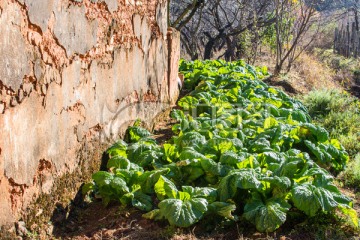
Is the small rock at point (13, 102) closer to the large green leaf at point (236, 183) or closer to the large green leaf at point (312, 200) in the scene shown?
the large green leaf at point (236, 183)

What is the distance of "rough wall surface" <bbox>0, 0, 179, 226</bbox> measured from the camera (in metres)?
2.75

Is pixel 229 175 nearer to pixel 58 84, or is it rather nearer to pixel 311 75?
pixel 58 84

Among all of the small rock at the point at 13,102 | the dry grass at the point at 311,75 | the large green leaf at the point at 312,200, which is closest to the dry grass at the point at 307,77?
the dry grass at the point at 311,75

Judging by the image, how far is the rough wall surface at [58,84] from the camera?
275 cm

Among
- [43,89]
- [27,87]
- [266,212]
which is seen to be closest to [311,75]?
[266,212]

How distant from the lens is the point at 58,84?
10.9 feet

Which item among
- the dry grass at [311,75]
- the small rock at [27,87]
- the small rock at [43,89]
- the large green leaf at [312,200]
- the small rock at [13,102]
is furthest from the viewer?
the dry grass at [311,75]

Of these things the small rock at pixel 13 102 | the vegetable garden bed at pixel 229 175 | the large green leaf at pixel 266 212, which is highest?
the small rock at pixel 13 102

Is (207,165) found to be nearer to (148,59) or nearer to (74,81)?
(74,81)

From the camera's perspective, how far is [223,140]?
4.11 meters

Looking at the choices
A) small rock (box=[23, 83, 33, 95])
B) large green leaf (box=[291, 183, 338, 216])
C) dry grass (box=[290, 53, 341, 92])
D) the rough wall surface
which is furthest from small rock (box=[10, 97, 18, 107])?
dry grass (box=[290, 53, 341, 92])

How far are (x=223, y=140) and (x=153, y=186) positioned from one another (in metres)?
0.77

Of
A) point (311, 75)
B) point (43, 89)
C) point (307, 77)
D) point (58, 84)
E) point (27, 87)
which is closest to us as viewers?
point (27, 87)

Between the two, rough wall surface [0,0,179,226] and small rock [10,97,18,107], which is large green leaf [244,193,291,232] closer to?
rough wall surface [0,0,179,226]
